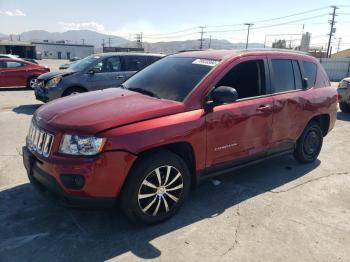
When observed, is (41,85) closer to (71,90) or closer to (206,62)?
(71,90)

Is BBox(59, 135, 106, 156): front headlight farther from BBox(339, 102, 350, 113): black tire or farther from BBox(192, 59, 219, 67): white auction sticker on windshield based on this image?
BBox(339, 102, 350, 113): black tire

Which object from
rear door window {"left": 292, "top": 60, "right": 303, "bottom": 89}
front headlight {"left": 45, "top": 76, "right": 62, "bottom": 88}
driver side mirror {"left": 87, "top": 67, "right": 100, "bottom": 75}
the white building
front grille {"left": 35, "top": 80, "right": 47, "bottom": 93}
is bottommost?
the white building

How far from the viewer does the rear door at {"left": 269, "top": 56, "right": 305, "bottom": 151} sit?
4703 mm

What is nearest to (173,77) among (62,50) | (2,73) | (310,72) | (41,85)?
(310,72)

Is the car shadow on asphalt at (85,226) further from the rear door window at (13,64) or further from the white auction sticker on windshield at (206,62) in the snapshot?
the rear door window at (13,64)

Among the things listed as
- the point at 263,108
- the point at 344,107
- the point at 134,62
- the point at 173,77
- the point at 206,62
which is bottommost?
the point at 344,107

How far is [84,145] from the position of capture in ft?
10.2

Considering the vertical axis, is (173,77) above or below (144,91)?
above

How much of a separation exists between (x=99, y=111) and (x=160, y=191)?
1.01 m

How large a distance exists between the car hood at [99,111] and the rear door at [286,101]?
1675 millimetres

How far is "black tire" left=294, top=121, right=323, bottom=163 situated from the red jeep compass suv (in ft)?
0.86

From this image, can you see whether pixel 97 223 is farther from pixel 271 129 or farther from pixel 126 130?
pixel 271 129

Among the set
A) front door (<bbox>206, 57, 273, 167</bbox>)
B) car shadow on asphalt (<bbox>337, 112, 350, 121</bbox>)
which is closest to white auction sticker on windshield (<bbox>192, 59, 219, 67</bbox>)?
front door (<bbox>206, 57, 273, 167</bbox>)

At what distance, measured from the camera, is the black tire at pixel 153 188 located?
3.29 meters
